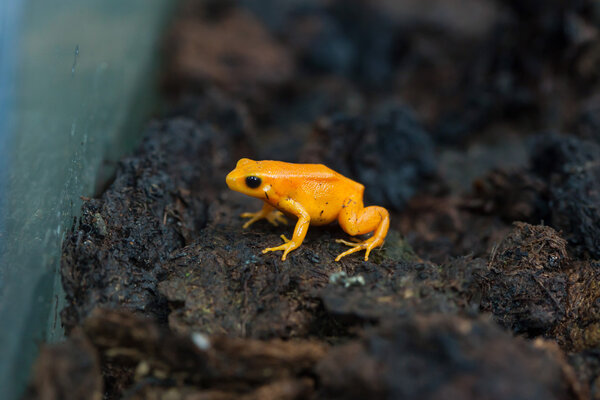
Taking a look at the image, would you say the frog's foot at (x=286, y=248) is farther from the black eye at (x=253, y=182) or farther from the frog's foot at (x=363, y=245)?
the black eye at (x=253, y=182)

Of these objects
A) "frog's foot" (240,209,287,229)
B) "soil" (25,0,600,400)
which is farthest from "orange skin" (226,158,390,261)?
"frog's foot" (240,209,287,229)

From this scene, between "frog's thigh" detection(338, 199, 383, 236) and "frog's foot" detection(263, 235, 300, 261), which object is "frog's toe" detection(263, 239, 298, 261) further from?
"frog's thigh" detection(338, 199, 383, 236)

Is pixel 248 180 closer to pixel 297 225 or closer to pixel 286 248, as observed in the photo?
pixel 297 225

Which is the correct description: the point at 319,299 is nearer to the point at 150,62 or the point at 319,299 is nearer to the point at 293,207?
the point at 293,207

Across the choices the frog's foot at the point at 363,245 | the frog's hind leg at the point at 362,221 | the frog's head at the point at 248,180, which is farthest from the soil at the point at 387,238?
the frog's head at the point at 248,180

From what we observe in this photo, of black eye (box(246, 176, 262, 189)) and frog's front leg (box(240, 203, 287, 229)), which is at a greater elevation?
black eye (box(246, 176, 262, 189))

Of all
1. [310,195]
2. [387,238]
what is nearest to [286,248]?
[310,195]
